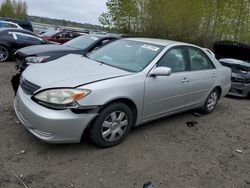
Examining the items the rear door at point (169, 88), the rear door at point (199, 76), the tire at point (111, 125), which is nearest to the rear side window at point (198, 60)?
the rear door at point (199, 76)

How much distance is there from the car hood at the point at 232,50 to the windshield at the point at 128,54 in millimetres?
4837

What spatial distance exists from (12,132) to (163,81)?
7.55 feet

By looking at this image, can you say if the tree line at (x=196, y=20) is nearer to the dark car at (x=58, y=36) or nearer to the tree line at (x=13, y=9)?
the dark car at (x=58, y=36)

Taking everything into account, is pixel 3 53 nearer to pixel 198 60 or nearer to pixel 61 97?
pixel 198 60

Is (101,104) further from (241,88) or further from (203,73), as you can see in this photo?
(241,88)

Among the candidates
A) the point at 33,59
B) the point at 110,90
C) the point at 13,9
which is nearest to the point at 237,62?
the point at 33,59

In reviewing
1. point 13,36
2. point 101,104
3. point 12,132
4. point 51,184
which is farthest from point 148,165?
point 13,36

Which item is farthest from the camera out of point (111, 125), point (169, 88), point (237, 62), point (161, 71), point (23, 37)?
point (23, 37)

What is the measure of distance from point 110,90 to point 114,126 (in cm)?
53

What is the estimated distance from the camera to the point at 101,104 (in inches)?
132

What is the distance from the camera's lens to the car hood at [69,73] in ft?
11.0

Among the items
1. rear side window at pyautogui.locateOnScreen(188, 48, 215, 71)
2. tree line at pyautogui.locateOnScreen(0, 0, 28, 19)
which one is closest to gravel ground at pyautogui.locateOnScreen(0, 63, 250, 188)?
rear side window at pyautogui.locateOnScreen(188, 48, 215, 71)

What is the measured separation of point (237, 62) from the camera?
8.42 m

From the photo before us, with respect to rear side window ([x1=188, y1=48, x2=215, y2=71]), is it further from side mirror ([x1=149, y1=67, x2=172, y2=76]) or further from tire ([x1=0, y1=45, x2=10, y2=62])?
tire ([x1=0, y1=45, x2=10, y2=62])
